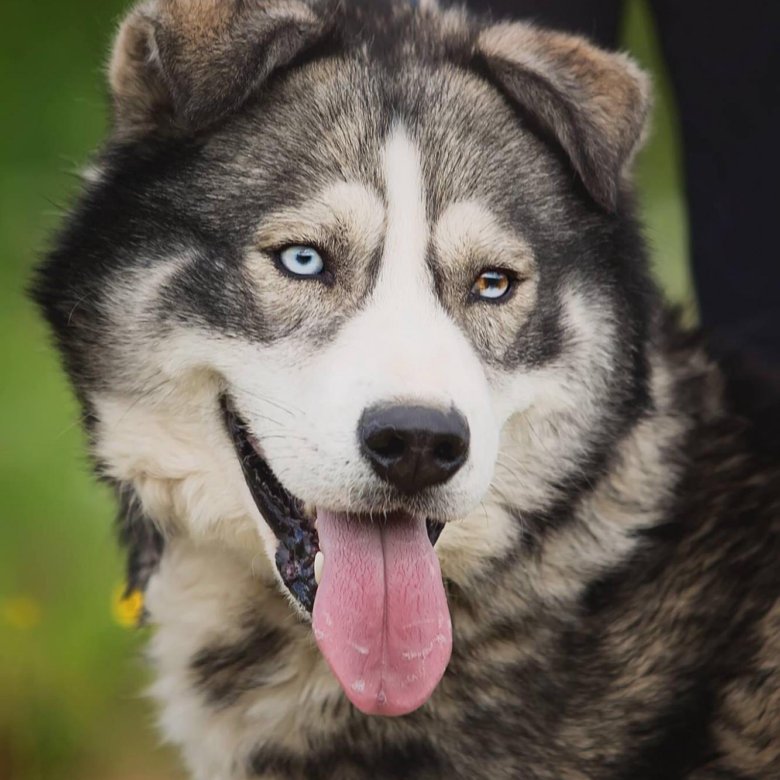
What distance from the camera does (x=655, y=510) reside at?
310cm

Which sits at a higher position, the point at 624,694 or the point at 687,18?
the point at 687,18

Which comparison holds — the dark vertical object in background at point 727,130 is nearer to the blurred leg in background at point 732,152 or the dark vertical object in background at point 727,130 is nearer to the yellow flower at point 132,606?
the blurred leg in background at point 732,152

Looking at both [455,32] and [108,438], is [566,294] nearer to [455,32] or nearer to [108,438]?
[455,32]

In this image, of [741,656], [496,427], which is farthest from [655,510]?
[496,427]

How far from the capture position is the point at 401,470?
2.58 metres

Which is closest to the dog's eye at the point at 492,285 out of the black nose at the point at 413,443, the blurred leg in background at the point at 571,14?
the black nose at the point at 413,443

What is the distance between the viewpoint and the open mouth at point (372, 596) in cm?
265

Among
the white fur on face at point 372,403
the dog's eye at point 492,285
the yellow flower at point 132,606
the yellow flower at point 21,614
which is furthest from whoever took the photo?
the yellow flower at point 21,614

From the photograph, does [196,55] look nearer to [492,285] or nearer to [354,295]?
[354,295]

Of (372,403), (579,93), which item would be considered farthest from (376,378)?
(579,93)

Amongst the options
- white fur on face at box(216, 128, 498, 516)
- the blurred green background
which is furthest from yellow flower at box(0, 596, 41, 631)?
white fur on face at box(216, 128, 498, 516)

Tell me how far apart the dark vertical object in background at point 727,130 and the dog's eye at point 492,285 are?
3.20 feet

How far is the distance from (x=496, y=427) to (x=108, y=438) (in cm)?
90

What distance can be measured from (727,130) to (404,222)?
4.92ft
